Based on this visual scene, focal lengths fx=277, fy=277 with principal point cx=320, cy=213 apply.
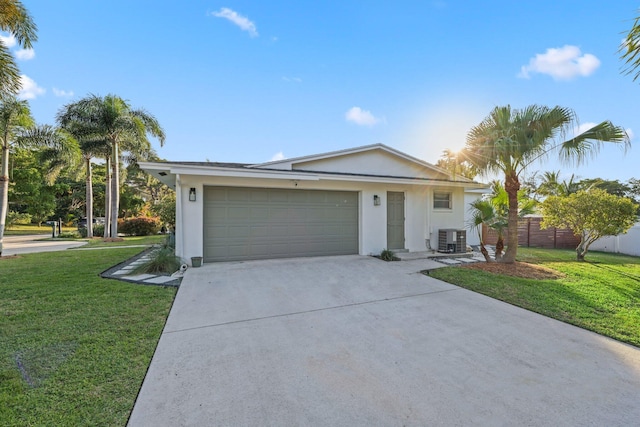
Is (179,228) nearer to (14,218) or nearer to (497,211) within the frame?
(497,211)

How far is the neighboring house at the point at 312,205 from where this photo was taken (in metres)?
7.38

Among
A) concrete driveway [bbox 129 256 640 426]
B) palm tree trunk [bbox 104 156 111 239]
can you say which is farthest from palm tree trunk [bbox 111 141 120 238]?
concrete driveway [bbox 129 256 640 426]

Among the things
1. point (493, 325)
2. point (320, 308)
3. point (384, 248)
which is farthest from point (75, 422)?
point (384, 248)

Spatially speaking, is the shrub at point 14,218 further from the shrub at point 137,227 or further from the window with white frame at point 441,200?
the window with white frame at point 441,200

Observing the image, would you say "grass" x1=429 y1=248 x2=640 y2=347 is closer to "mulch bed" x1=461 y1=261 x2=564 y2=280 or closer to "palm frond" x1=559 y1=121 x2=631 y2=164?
"mulch bed" x1=461 y1=261 x2=564 y2=280

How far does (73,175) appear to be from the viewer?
19.4 meters

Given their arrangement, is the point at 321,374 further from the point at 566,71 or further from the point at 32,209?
the point at 32,209

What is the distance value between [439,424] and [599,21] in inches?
416

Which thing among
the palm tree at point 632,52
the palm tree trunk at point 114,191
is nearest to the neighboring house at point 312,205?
the palm tree at point 632,52

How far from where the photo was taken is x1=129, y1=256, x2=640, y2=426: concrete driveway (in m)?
2.16

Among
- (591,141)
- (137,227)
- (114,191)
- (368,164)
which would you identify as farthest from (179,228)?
(137,227)

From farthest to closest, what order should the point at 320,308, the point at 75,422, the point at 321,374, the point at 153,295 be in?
1. the point at 153,295
2. the point at 320,308
3. the point at 321,374
4. the point at 75,422

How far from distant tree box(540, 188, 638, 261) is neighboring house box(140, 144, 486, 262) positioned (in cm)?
303

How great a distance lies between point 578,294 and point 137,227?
23921 millimetres
